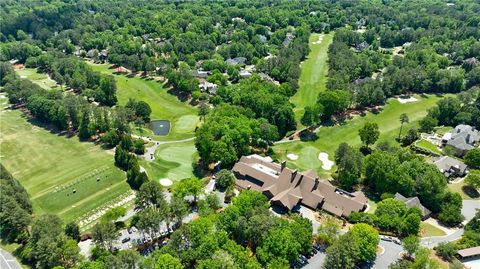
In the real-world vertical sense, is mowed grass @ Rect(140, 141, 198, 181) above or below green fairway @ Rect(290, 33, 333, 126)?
below

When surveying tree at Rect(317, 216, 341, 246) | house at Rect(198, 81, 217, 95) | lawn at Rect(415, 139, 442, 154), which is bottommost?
lawn at Rect(415, 139, 442, 154)

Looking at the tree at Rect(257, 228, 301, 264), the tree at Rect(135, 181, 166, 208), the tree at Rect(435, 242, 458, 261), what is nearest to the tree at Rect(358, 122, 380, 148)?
the tree at Rect(435, 242, 458, 261)

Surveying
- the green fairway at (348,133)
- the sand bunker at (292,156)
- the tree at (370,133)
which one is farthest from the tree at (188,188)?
the tree at (370,133)

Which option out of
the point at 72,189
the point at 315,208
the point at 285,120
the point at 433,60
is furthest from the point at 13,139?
the point at 433,60

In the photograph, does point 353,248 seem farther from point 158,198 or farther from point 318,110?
point 318,110

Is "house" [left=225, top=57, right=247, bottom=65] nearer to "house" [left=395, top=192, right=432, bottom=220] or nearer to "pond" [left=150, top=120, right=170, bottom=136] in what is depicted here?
"pond" [left=150, top=120, right=170, bottom=136]

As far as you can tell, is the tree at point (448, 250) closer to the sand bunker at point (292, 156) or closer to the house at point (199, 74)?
the sand bunker at point (292, 156)
